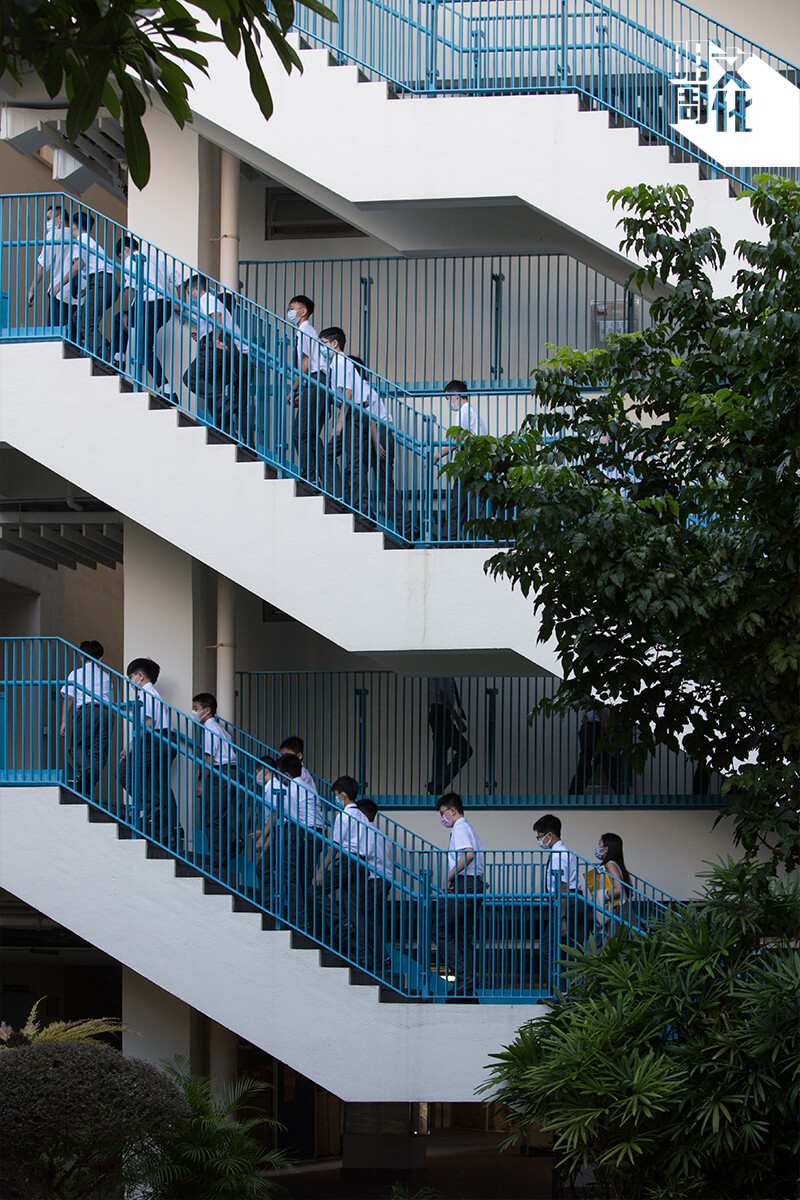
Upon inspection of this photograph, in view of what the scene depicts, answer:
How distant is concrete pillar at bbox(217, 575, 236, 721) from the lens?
14234mm

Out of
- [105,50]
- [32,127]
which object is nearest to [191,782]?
[32,127]

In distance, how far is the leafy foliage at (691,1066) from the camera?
28.1ft

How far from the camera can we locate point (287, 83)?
13.9 metres

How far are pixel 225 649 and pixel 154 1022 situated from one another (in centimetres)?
346

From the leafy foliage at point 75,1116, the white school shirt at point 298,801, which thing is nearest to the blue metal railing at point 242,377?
the white school shirt at point 298,801

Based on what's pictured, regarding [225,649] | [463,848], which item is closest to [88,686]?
[225,649]

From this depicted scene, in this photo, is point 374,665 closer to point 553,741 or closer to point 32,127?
point 553,741

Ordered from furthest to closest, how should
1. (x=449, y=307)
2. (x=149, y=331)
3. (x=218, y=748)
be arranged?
(x=449, y=307), (x=149, y=331), (x=218, y=748)

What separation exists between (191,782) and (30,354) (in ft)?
12.8

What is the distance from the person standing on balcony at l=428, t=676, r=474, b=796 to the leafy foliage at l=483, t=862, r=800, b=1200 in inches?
206

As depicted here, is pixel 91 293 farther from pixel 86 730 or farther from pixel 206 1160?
pixel 206 1160

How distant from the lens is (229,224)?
1473 cm

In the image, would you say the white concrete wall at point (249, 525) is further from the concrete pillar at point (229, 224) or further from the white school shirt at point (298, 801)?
the concrete pillar at point (229, 224)

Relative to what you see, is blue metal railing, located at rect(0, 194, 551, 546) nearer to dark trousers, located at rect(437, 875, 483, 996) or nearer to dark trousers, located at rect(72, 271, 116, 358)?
dark trousers, located at rect(72, 271, 116, 358)
